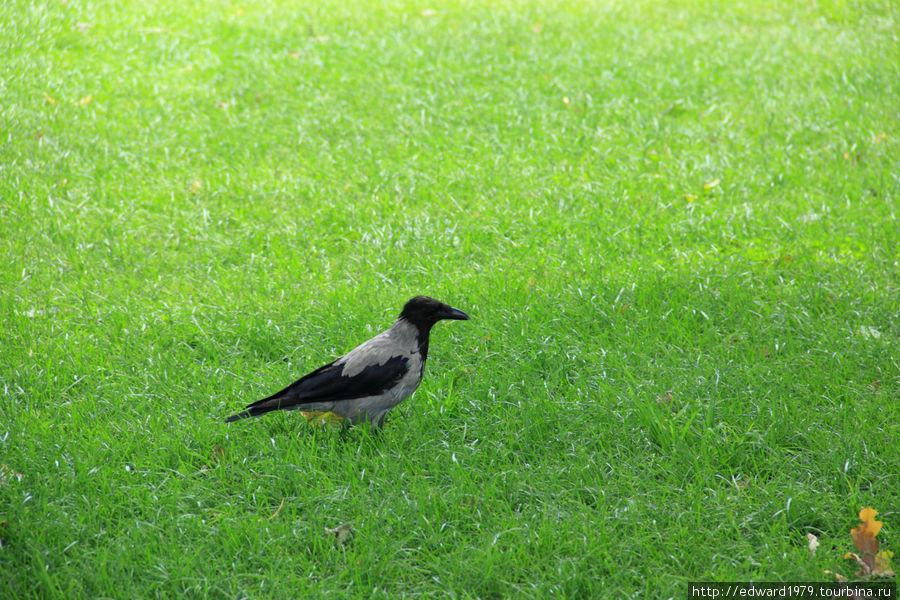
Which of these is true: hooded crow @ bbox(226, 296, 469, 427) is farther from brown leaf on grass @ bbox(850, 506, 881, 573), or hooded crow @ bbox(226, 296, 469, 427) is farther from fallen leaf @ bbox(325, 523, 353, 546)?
brown leaf on grass @ bbox(850, 506, 881, 573)

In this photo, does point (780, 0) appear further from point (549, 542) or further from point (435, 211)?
point (549, 542)

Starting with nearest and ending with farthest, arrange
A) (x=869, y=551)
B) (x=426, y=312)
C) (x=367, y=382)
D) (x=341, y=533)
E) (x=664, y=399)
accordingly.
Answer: (x=869, y=551), (x=341, y=533), (x=367, y=382), (x=426, y=312), (x=664, y=399)

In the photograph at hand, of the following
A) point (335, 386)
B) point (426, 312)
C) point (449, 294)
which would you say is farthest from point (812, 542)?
point (449, 294)

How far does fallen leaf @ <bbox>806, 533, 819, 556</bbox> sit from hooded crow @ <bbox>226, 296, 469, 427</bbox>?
1999mm

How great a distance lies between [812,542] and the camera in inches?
143

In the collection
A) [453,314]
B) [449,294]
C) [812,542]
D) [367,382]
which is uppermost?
[453,314]

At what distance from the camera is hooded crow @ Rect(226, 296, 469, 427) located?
4.37 m

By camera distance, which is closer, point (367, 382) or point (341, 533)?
point (341, 533)

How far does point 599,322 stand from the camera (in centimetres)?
566

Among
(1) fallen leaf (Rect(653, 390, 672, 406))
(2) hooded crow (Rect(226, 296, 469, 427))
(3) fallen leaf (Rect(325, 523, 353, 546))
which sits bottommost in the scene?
(1) fallen leaf (Rect(653, 390, 672, 406))

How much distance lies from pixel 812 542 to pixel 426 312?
220 cm

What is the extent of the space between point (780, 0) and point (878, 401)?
1045 centimetres

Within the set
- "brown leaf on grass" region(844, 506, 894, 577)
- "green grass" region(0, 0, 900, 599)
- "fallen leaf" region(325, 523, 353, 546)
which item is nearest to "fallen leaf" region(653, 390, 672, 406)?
"green grass" region(0, 0, 900, 599)

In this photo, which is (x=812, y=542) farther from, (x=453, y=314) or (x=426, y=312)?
(x=426, y=312)
